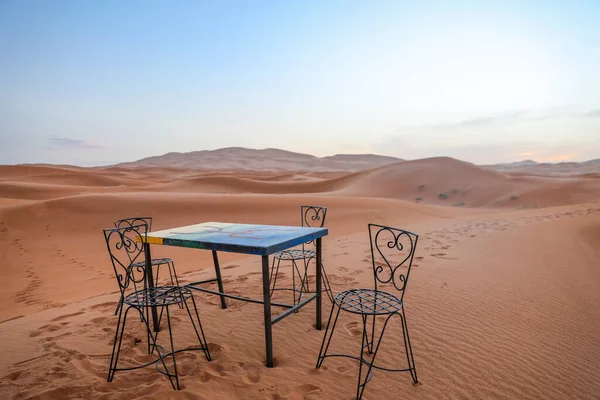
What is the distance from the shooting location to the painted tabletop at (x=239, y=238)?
2928 millimetres

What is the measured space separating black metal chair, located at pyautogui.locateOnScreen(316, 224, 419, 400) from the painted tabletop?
634 millimetres

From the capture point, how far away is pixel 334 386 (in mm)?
2660

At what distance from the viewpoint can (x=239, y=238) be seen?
3.25 metres

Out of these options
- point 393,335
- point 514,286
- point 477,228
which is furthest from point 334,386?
point 477,228

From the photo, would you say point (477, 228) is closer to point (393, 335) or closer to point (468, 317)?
point (468, 317)

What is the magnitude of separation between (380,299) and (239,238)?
53.1 inches

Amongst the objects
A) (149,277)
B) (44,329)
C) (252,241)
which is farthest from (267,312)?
(44,329)

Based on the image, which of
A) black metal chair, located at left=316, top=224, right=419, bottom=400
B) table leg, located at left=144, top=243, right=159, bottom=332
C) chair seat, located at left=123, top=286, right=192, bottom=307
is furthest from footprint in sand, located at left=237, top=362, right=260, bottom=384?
table leg, located at left=144, top=243, right=159, bottom=332

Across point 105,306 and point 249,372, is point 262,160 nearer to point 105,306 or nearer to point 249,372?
point 105,306

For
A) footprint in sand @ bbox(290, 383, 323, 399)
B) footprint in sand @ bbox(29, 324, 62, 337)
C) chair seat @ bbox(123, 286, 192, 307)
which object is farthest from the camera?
footprint in sand @ bbox(29, 324, 62, 337)

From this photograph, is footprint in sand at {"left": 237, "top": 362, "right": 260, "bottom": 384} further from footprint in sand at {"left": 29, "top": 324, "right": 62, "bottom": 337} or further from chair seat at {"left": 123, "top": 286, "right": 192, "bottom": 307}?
footprint in sand at {"left": 29, "top": 324, "right": 62, "bottom": 337}

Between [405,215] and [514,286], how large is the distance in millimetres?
8681

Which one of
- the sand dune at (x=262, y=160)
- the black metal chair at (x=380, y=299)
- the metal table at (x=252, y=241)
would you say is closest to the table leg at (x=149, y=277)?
the metal table at (x=252, y=241)

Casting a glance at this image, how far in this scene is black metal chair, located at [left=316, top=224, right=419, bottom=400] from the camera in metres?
2.56
